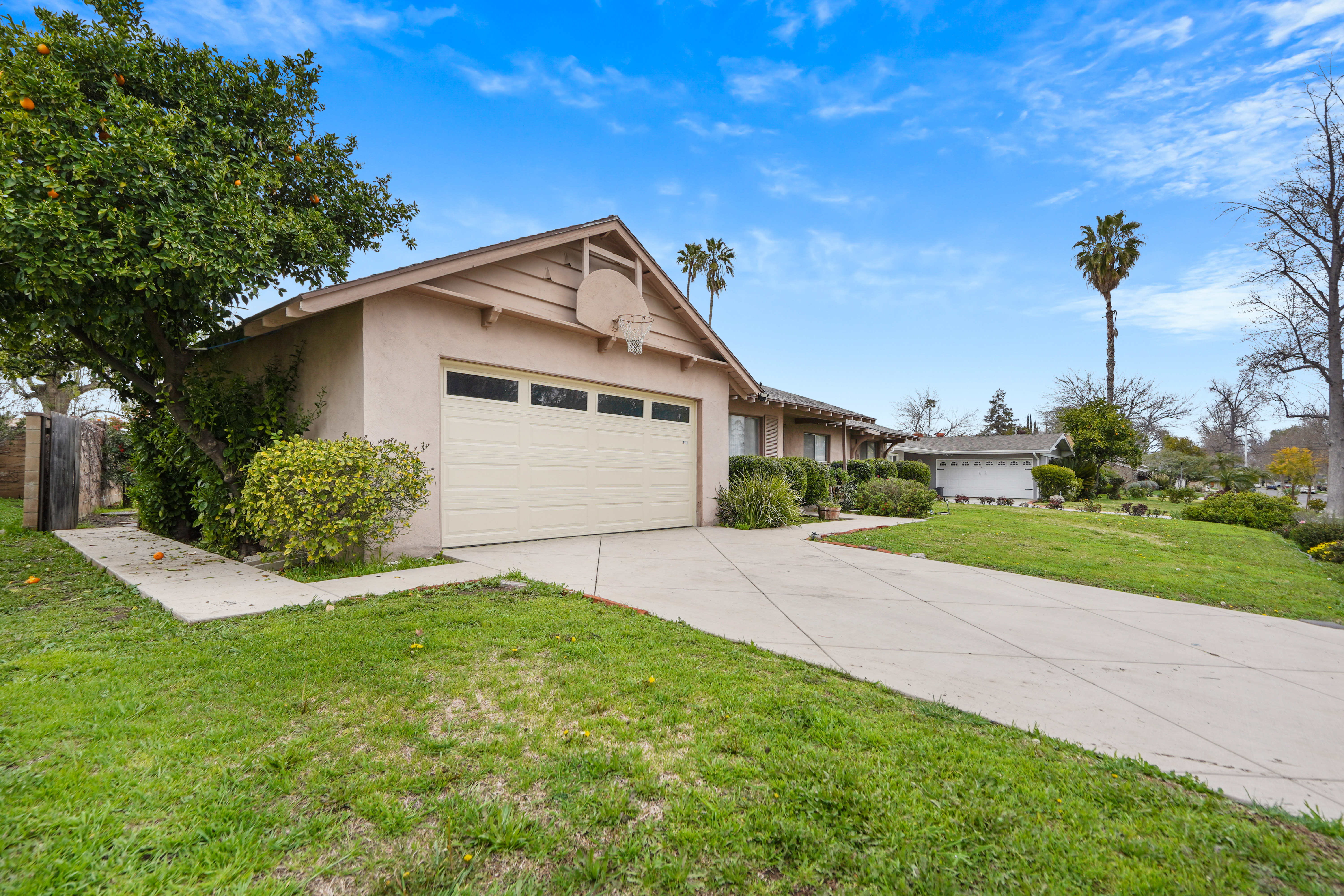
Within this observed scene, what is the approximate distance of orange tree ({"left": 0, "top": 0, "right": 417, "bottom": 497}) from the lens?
16.6ft

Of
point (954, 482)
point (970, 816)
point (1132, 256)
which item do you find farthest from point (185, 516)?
point (1132, 256)

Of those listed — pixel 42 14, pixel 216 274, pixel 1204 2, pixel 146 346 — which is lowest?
pixel 146 346

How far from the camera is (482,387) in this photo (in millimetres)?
7645

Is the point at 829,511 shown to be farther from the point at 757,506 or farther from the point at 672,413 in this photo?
the point at 672,413

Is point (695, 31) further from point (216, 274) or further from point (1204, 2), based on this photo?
point (216, 274)

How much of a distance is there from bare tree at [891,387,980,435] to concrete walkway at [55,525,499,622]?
5172cm

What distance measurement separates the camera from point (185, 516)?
8695 mm

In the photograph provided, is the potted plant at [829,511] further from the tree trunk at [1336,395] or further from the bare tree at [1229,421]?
the bare tree at [1229,421]

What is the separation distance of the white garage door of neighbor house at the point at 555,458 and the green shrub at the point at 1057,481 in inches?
850

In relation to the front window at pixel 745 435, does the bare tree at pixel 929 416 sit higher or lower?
higher

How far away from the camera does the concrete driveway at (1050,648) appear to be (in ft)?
8.48

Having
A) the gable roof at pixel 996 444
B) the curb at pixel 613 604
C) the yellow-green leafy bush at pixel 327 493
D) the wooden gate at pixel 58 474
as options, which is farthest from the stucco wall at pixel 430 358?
the gable roof at pixel 996 444

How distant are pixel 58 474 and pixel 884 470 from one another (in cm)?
2059

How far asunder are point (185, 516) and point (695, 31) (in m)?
13.6
